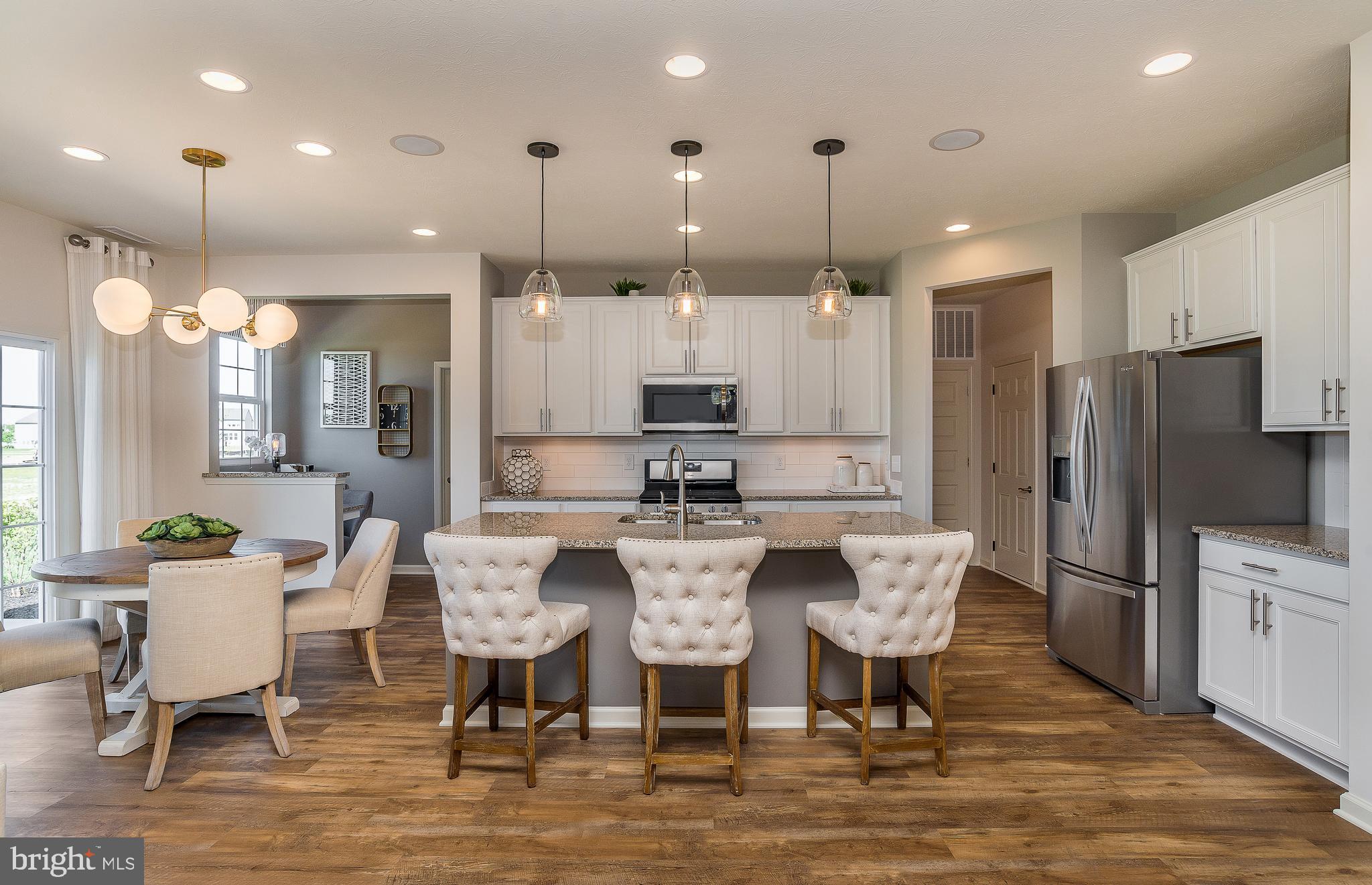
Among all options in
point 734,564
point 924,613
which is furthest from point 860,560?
point 734,564

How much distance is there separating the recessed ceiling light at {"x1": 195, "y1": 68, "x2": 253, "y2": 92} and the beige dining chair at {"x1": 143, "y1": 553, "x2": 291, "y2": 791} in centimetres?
177

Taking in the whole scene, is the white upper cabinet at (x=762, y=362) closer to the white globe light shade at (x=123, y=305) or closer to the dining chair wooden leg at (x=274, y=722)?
the dining chair wooden leg at (x=274, y=722)

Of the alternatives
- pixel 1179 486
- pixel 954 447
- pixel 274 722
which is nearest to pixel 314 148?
pixel 274 722

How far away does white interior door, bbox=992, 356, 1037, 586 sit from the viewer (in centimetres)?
598

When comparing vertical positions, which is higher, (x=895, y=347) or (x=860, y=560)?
(x=895, y=347)

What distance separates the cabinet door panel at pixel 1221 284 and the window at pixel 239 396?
21.1ft

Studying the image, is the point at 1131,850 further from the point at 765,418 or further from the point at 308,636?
the point at 308,636

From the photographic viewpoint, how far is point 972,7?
2.18 meters

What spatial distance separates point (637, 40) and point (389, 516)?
5383 mm

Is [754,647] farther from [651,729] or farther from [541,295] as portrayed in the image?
[541,295]

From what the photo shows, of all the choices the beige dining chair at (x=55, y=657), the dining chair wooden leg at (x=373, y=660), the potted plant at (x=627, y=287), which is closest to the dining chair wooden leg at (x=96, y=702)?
the beige dining chair at (x=55, y=657)

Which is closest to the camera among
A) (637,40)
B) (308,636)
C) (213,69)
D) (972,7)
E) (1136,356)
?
(972,7)

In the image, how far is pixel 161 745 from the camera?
2629 millimetres

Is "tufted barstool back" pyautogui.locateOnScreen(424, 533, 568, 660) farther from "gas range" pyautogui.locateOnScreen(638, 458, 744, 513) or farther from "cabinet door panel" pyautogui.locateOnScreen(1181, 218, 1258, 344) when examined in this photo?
"cabinet door panel" pyautogui.locateOnScreen(1181, 218, 1258, 344)
